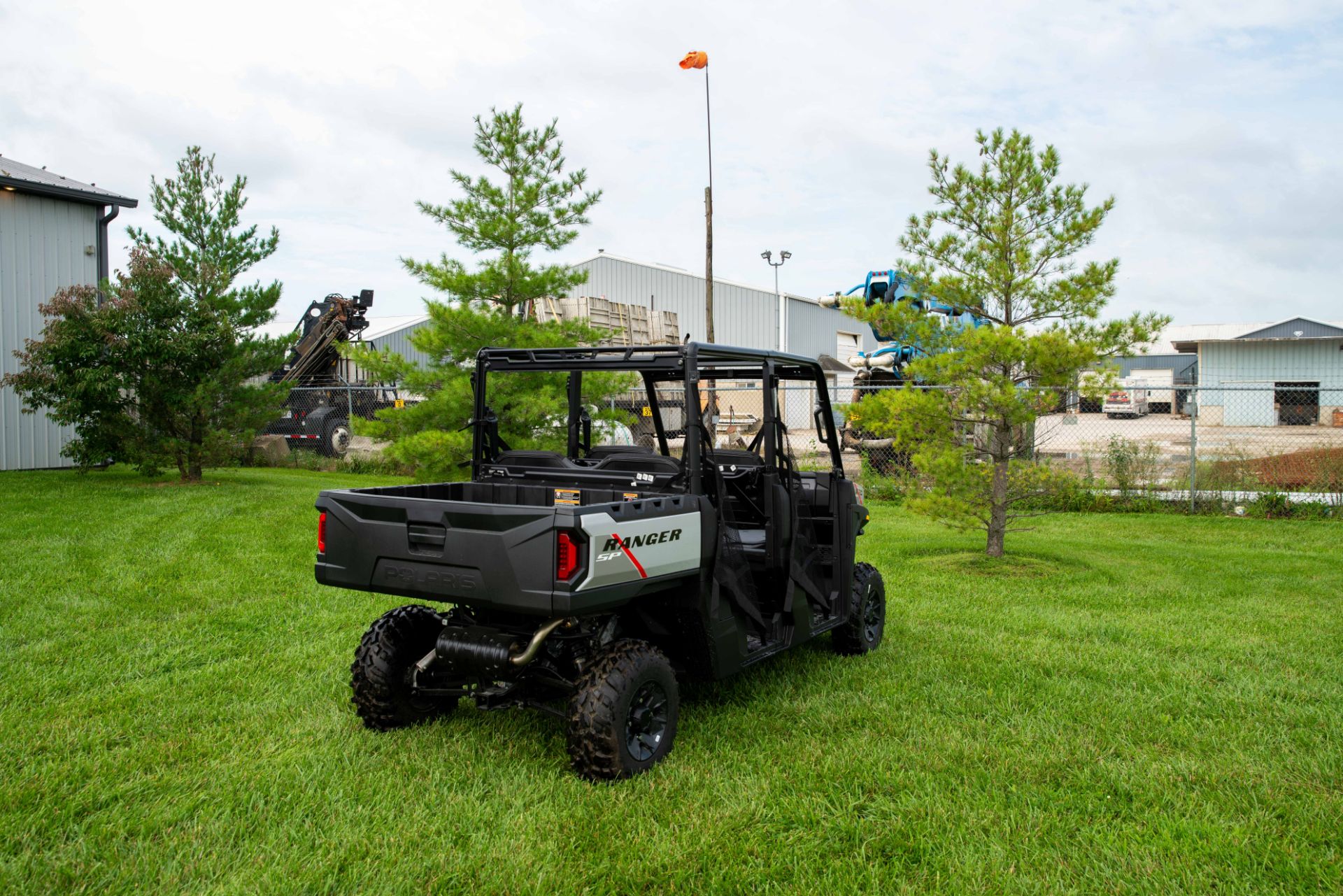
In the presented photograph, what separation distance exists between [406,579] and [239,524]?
7610mm

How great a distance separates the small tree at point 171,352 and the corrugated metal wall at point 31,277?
31.2 inches

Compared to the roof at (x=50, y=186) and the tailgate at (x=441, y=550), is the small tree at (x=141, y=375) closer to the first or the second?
the roof at (x=50, y=186)

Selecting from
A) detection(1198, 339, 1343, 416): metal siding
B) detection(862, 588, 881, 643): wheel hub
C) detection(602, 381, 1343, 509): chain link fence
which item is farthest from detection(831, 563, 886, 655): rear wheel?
detection(1198, 339, 1343, 416): metal siding

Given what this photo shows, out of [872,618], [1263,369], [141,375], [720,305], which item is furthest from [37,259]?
[1263,369]

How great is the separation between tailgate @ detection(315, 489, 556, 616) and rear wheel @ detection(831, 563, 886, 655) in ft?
8.48

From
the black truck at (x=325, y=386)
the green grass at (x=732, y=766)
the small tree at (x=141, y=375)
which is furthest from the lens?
the black truck at (x=325, y=386)

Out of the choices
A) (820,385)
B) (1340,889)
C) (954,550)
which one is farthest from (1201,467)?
(1340,889)

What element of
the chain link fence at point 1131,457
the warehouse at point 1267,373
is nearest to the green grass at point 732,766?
the chain link fence at point 1131,457

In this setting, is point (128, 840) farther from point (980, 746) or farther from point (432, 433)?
point (432, 433)

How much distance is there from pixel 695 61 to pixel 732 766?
46.3ft

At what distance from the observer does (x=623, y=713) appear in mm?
3900

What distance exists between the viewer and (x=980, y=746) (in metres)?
4.27

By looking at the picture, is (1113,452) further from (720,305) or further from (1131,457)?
(720,305)

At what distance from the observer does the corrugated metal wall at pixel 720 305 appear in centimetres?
2894
